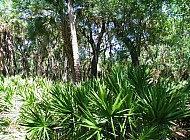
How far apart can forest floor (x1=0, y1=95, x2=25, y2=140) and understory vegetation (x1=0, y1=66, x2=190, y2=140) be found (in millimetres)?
1423

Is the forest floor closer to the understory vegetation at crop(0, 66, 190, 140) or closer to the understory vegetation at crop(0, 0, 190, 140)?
the understory vegetation at crop(0, 0, 190, 140)

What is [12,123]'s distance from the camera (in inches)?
296

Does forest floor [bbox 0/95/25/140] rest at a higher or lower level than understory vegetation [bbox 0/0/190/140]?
lower

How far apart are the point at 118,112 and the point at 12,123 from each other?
14.5ft

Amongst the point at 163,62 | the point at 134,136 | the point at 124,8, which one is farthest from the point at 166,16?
the point at 134,136

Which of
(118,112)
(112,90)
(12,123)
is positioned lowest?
(12,123)

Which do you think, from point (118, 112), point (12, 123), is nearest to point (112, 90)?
point (118, 112)

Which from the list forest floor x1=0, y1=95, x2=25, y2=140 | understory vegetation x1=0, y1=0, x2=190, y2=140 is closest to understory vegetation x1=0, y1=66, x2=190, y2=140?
understory vegetation x1=0, y1=0, x2=190, y2=140

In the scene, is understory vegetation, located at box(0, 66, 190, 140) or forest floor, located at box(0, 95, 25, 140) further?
forest floor, located at box(0, 95, 25, 140)

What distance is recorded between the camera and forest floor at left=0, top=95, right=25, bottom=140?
6588 millimetres

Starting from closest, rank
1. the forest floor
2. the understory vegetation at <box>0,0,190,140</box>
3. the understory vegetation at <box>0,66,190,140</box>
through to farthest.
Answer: the understory vegetation at <box>0,66,190,140</box> < the understory vegetation at <box>0,0,190,140</box> < the forest floor

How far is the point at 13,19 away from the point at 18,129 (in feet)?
56.3

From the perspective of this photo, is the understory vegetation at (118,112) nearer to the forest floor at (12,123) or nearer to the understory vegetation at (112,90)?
the understory vegetation at (112,90)

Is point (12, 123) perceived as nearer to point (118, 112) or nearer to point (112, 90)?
point (112, 90)
